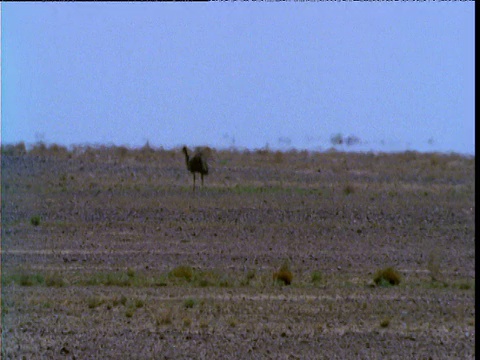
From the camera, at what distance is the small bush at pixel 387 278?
49.3ft

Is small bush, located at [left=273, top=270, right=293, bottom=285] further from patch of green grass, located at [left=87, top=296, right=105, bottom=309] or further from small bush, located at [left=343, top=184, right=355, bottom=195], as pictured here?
small bush, located at [left=343, top=184, right=355, bottom=195]

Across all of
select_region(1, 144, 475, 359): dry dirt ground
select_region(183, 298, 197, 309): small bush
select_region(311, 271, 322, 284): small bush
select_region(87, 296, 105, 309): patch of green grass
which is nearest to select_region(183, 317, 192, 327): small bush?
select_region(1, 144, 475, 359): dry dirt ground

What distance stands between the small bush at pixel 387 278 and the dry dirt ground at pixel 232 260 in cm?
5

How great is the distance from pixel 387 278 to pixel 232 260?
3.65 meters

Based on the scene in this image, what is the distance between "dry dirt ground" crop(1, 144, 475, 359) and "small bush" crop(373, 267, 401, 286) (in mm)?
49

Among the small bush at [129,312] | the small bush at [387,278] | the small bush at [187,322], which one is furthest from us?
the small bush at [387,278]

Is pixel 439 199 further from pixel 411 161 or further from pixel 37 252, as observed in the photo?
pixel 411 161

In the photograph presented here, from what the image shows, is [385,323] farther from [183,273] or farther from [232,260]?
[232,260]

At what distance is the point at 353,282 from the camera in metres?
15.3

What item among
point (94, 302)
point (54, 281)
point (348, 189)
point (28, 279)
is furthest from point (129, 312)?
point (348, 189)

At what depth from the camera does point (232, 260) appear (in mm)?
17875

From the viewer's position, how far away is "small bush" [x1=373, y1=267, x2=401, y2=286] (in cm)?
1503

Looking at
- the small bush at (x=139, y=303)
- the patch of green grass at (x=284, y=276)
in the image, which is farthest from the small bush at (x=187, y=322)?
the patch of green grass at (x=284, y=276)

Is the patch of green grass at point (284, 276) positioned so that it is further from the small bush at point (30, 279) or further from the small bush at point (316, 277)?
the small bush at point (30, 279)
